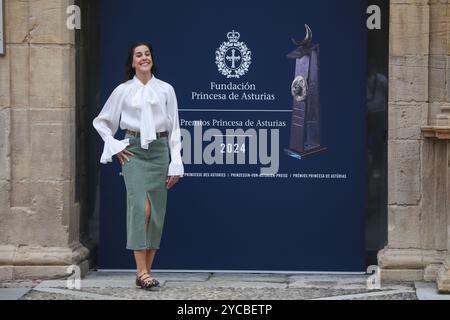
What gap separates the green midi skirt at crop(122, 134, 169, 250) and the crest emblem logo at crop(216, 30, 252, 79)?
1.22 metres

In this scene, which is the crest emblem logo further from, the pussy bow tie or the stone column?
the stone column

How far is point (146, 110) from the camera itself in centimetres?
924

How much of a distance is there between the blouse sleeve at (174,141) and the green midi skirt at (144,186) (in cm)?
8

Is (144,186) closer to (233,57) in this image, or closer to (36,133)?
(36,133)

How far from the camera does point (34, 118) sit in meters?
9.89

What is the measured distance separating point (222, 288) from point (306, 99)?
5.90 ft

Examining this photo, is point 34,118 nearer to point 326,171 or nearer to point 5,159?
point 5,159

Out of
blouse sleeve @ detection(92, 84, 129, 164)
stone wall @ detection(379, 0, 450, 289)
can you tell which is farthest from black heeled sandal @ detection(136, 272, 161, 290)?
stone wall @ detection(379, 0, 450, 289)

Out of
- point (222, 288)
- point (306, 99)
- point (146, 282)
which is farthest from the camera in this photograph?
point (306, 99)

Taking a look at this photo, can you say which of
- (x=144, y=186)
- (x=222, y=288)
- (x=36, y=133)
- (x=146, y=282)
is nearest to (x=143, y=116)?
(x=144, y=186)

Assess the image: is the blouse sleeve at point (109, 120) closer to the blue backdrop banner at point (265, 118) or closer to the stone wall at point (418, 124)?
the blue backdrop banner at point (265, 118)

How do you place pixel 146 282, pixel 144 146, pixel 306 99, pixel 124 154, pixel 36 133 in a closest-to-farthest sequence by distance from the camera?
1. pixel 144 146
2. pixel 124 154
3. pixel 146 282
4. pixel 36 133
5. pixel 306 99

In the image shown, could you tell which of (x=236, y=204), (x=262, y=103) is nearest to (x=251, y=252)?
(x=236, y=204)

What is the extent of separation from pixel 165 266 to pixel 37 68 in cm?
202
